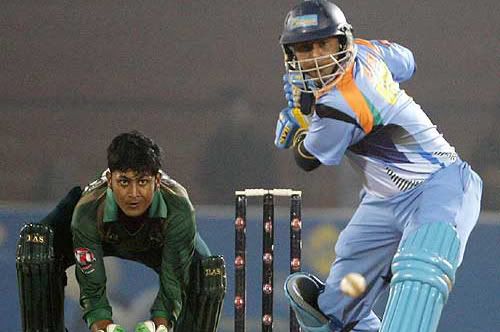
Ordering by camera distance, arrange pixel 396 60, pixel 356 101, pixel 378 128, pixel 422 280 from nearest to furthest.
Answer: pixel 422 280
pixel 356 101
pixel 378 128
pixel 396 60

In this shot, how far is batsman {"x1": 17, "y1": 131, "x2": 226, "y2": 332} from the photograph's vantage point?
156 inches

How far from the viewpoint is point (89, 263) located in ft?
13.2

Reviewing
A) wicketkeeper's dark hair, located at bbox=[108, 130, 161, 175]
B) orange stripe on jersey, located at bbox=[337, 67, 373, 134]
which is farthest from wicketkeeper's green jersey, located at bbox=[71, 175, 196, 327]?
orange stripe on jersey, located at bbox=[337, 67, 373, 134]

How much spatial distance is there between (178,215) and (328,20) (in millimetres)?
797

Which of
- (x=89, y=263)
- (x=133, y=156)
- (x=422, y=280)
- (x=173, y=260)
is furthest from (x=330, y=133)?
(x=89, y=263)

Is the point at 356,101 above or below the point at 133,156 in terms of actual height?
above

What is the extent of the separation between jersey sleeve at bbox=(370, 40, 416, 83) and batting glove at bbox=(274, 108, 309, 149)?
31cm

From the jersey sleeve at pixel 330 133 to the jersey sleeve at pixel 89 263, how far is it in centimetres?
80

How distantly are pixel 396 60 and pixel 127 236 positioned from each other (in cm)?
98

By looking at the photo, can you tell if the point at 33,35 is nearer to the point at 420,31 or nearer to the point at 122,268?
the point at 122,268

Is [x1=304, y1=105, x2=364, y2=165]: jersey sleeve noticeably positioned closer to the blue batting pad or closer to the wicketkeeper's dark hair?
the blue batting pad

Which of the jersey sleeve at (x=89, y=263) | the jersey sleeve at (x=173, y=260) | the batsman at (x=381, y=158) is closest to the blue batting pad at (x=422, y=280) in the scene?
the batsman at (x=381, y=158)

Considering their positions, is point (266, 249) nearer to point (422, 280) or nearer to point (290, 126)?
point (290, 126)

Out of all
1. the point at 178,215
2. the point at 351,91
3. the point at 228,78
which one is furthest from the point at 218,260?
the point at 228,78
